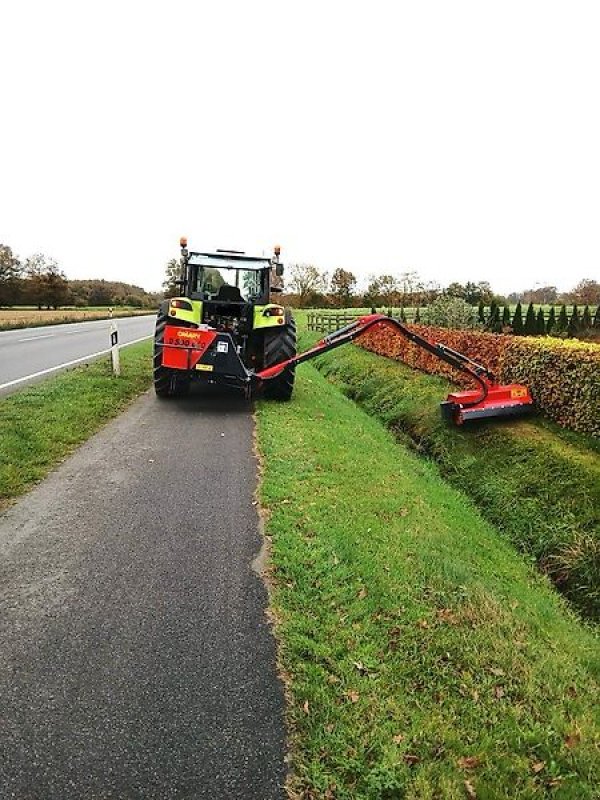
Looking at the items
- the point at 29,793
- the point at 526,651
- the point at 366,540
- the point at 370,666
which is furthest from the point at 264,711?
the point at 366,540

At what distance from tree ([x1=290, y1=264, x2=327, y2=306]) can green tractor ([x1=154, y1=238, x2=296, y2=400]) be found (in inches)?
2482

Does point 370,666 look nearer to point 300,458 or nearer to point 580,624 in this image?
point 580,624

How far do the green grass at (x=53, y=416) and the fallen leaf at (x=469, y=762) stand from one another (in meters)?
4.30

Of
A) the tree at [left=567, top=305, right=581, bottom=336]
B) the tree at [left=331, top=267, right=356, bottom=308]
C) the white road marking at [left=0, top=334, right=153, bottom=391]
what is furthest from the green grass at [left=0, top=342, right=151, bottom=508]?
the tree at [left=331, top=267, right=356, bottom=308]

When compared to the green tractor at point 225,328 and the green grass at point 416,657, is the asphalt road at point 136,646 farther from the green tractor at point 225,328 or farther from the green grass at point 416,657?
the green tractor at point 225,328

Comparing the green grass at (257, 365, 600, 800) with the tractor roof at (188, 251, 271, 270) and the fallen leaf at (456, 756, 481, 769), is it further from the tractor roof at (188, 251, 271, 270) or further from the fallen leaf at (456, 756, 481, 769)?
the tractor roof at (188, 251, 271, 270)

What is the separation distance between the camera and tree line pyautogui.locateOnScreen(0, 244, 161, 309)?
5247 cm

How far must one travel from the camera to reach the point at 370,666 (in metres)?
3.29

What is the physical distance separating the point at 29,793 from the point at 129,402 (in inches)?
323

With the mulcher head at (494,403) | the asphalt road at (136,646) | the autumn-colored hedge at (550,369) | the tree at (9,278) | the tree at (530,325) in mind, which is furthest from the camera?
the tree at (9,278)

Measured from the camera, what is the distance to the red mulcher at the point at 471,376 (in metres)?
9.39

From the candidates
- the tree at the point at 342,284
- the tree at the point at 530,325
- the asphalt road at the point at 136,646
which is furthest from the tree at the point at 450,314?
the tree at the point at 342,284

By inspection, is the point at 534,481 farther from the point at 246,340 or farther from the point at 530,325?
the point at 530,325

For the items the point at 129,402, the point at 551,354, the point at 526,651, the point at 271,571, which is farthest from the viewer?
the point at 129,402
